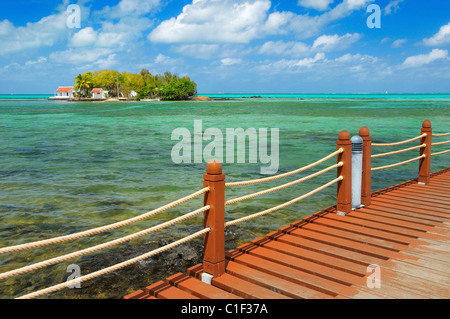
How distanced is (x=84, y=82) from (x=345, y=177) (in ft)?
518

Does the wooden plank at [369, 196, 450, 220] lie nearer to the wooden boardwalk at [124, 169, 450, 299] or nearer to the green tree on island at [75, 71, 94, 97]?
the wooden boardwalk at [124, 169, 450, 299]

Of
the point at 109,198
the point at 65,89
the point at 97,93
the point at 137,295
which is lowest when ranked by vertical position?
the point at 109,198

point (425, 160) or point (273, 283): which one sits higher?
point (425, 160)

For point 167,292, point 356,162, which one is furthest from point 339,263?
point 356,162

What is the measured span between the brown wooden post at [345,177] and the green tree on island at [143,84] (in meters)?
159

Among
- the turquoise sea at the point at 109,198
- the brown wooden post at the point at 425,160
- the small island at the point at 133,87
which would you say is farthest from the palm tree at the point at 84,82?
the brown wooden post at the point at 425,160

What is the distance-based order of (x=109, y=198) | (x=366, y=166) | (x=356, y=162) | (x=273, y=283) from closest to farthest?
(x=273, y=283) → (x=356, y=162) → (x=366, y=166) → (x=109, y=198)

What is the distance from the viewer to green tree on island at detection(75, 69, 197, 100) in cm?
16212

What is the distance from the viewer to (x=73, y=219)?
943 cm

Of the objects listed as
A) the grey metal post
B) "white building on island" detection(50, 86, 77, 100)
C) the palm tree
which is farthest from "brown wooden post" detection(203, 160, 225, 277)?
"white building on island" detection(50, 86, 77, 100)

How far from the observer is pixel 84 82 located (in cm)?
15100

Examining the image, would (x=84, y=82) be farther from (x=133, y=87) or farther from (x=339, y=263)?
(x=339, y=263)
